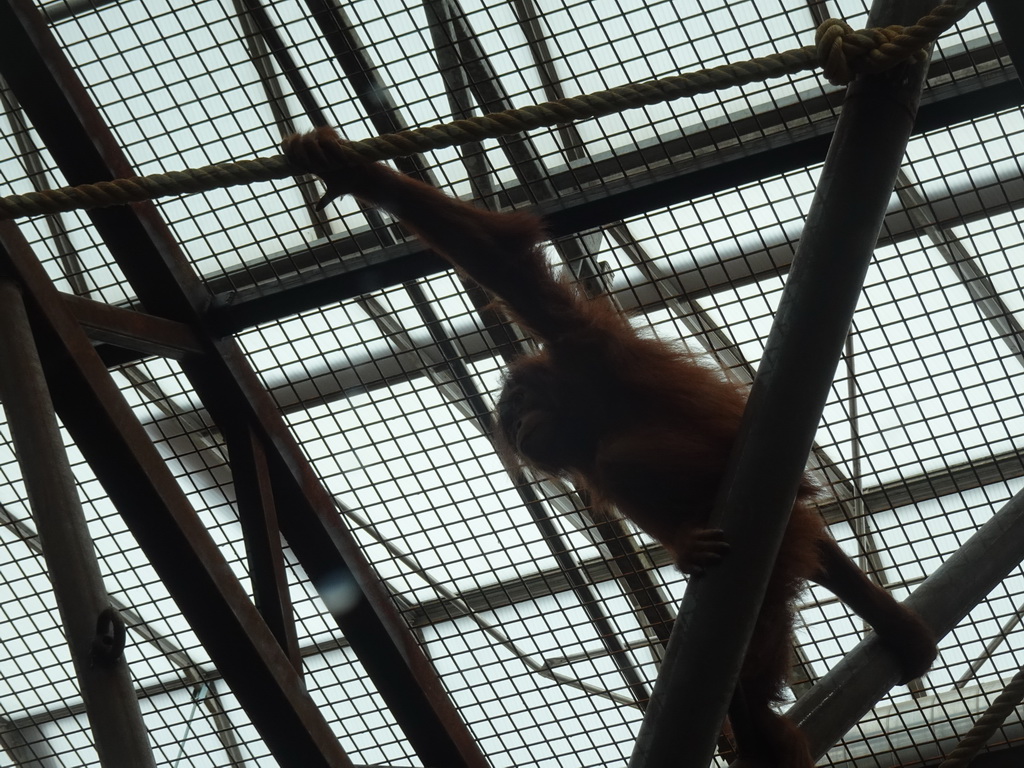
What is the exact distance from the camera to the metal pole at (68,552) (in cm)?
226

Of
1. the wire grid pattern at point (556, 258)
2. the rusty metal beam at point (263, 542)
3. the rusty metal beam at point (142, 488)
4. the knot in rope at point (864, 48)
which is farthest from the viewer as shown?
the wire grid pattern at point (556, 258)

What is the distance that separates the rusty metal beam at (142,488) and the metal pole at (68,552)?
3.8 inches

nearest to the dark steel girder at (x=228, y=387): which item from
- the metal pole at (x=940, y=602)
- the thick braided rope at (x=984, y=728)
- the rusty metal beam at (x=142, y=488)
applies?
the rusty metal beam at (x=142, y=488)

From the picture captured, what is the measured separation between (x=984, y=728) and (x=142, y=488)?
201 cm

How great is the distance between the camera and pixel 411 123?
3391mm

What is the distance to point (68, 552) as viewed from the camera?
2451 mm

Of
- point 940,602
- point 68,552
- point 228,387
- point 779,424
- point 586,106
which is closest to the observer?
point 779,424

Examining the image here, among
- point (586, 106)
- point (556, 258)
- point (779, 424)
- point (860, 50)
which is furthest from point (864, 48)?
point (556, 258)

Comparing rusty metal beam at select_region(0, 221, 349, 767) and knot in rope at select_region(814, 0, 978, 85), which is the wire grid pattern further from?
knot in rope at select_region(814, 0, 978, 85)

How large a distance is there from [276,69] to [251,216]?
52 centimetres

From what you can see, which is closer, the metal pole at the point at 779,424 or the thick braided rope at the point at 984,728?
the metal pole at the point at 779,424

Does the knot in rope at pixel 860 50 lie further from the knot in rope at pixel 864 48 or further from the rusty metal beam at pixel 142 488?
the rusty metal beam at pixel 142 488

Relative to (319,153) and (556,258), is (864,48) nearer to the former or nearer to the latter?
(319,153)

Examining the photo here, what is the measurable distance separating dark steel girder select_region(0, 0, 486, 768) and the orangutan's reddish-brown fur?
77cm
